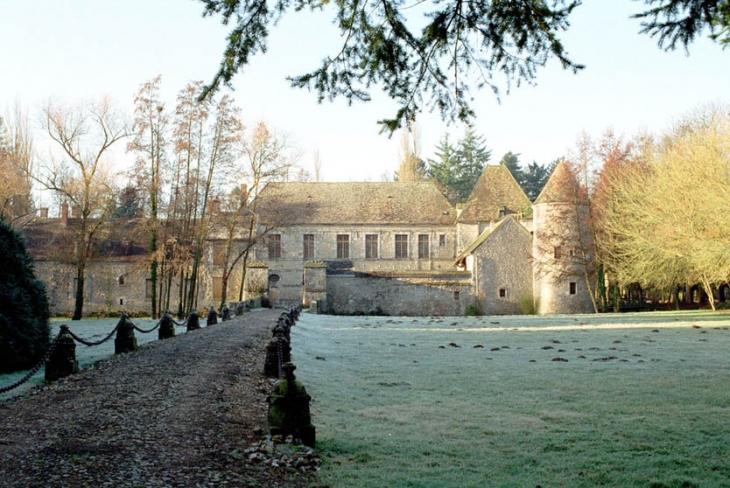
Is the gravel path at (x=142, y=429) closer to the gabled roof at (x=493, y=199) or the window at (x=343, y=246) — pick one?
the gabled roof at (x=493, y=199)

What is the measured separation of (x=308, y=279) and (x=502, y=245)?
1151 centimetres

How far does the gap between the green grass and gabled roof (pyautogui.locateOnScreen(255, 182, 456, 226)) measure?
2835 centimetres

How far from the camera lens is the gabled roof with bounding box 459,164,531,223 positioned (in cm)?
4116

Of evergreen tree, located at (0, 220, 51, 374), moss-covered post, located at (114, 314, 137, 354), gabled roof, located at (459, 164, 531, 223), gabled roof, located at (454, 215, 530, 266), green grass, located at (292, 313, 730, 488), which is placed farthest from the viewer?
gabled roof, located at (459, 164, 531, 223)

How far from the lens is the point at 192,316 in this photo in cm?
1988

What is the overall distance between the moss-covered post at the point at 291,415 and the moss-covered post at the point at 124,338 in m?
7.52

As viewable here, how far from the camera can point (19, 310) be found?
432 inches

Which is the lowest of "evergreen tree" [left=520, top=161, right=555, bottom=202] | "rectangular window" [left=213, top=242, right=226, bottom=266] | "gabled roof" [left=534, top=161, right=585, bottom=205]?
"rectangular window" [left=213, top=242, right=226, bottom=266]

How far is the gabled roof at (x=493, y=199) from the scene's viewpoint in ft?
135

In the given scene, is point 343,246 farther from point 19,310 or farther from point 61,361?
point 61,361

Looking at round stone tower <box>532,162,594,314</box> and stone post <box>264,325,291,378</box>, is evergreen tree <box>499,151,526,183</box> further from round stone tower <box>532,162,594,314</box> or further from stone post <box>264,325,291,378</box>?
stone post <box>264,325,291,378</box>

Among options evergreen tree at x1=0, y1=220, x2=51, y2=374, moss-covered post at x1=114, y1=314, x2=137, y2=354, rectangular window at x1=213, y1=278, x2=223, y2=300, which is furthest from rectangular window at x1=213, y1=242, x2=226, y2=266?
evergreen tree at x1=0, y1=220, x2=51, y2=374

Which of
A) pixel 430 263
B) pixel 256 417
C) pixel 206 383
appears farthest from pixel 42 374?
pixel 430 263

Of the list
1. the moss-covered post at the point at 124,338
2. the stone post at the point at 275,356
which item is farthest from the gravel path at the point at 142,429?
the moss-covered post at the point at 124,338
